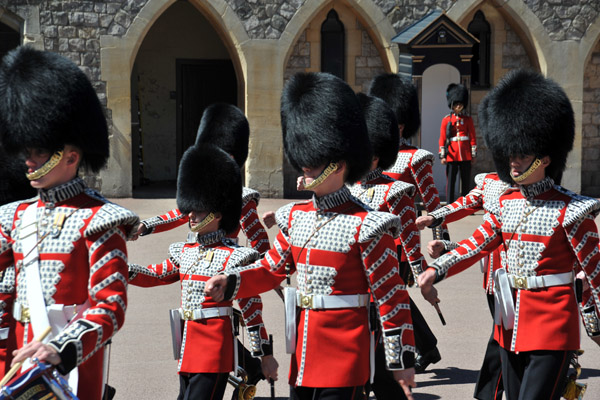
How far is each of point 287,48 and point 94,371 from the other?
984cm

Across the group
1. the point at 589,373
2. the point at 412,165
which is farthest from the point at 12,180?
the point at 589,373

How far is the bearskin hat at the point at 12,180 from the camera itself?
4.11m

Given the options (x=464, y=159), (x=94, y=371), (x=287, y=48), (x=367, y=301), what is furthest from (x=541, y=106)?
(x=287, y=48)

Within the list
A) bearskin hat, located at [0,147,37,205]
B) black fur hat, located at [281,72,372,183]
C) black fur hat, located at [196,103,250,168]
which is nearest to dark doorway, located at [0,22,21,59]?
black fur hat, located at [196,103,250,168]

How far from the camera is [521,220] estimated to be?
3.98m

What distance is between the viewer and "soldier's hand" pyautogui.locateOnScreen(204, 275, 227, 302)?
11.2 feet

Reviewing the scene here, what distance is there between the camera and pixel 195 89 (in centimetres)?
1492

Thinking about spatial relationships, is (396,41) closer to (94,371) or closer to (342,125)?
(342,125)

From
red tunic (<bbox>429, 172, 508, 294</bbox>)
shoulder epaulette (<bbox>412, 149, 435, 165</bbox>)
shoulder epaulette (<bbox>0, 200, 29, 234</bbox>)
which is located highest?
shoulder epaulette (<bbox>412, 149, 435, 165</bbox>)

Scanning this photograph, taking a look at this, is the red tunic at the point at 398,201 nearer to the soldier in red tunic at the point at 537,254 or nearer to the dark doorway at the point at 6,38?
the soldier in red tunic at the point at 537,254

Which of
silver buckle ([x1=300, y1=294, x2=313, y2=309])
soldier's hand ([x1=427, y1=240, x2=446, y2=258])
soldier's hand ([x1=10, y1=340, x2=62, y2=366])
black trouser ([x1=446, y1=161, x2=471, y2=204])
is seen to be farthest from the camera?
black trouser ([x1=446, y1=161, x2=471, y2=204])

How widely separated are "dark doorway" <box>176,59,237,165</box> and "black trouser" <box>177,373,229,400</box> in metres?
11.0

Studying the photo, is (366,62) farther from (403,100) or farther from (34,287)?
(34,287)

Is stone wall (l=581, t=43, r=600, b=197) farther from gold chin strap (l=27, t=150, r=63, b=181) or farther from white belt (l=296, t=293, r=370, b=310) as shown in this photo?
gold chin strap (l=27, t=150, r=63, b=181)
